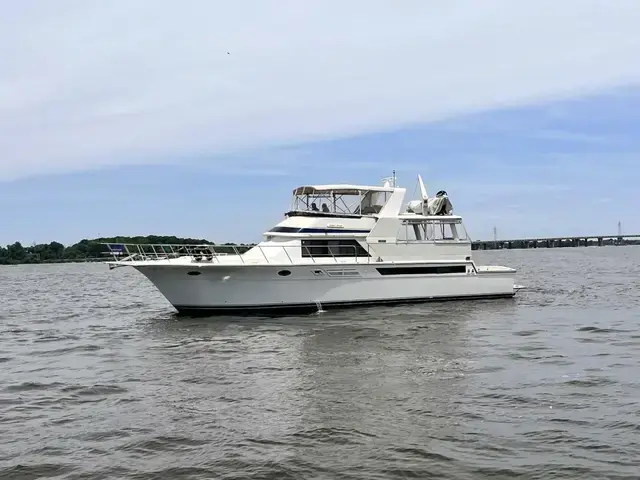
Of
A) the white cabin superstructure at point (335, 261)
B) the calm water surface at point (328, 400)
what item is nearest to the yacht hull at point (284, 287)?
the white cabin superstructure at point (335, 261)

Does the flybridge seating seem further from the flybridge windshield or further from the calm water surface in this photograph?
the calm water surface

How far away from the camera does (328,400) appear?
10516 mm

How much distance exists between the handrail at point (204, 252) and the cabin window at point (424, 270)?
2.84 ft

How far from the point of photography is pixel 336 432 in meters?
8.73

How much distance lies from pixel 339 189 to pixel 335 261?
302 cm

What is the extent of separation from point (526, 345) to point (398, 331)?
382 cm

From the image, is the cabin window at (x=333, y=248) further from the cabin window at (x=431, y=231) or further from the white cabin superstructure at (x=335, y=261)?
the cabin window at (x=431, y=231)

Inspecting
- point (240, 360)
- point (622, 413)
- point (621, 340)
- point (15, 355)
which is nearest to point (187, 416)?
point (240, 360)

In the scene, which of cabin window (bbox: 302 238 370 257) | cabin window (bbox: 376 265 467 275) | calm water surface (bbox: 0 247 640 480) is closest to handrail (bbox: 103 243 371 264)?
cabin window (bbox: 302 238 370 257)

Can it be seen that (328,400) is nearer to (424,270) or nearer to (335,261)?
(335,261)

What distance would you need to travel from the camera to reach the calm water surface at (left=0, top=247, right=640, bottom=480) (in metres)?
7.61

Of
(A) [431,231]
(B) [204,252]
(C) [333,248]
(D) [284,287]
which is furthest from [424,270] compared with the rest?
(B) [204,252]

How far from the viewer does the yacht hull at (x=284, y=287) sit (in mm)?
21266

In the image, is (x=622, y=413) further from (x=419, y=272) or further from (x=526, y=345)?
(x=419, y=272)
